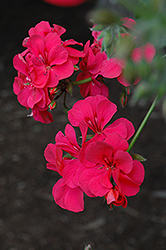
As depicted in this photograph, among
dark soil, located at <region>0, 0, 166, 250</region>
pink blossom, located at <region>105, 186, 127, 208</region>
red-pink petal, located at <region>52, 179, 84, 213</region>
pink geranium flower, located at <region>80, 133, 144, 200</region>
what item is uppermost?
pink geranium flower, located at <region>80, 133, 144, 200</region>

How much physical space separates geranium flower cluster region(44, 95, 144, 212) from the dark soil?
45.5 inches

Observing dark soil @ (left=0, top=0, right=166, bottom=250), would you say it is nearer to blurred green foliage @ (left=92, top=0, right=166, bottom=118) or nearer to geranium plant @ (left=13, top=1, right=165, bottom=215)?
geranium plant @ (left=13, top=1, right=165, bottom=215)

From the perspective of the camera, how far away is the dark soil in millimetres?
1659

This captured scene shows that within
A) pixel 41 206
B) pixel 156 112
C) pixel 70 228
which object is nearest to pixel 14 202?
pixel 41 206

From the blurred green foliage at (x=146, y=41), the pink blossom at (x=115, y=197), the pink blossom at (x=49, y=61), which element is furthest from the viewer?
the pink blossom at (x=49, y=61)

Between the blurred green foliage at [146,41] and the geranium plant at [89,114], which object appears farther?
the geranium plant at [89,114]

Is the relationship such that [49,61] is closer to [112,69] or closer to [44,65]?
[44,65]

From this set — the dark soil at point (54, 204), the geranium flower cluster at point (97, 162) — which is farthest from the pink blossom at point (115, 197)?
the dark soil at point (54, 204)

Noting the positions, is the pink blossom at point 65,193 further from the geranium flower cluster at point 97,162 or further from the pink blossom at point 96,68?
the pink blossom at point 96,68

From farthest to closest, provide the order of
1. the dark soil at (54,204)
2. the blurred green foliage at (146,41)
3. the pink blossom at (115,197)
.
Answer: the dark soil at (54,204) → the pink blossom at (115,197) → the blurred green foliage at (146,41)

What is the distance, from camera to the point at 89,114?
23.3 inches

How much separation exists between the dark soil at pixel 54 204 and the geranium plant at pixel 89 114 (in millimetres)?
1127

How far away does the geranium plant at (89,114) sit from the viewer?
52cm

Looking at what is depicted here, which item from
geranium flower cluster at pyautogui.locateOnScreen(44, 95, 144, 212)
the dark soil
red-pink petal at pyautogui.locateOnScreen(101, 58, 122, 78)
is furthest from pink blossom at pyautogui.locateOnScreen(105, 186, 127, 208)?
the dark soil
